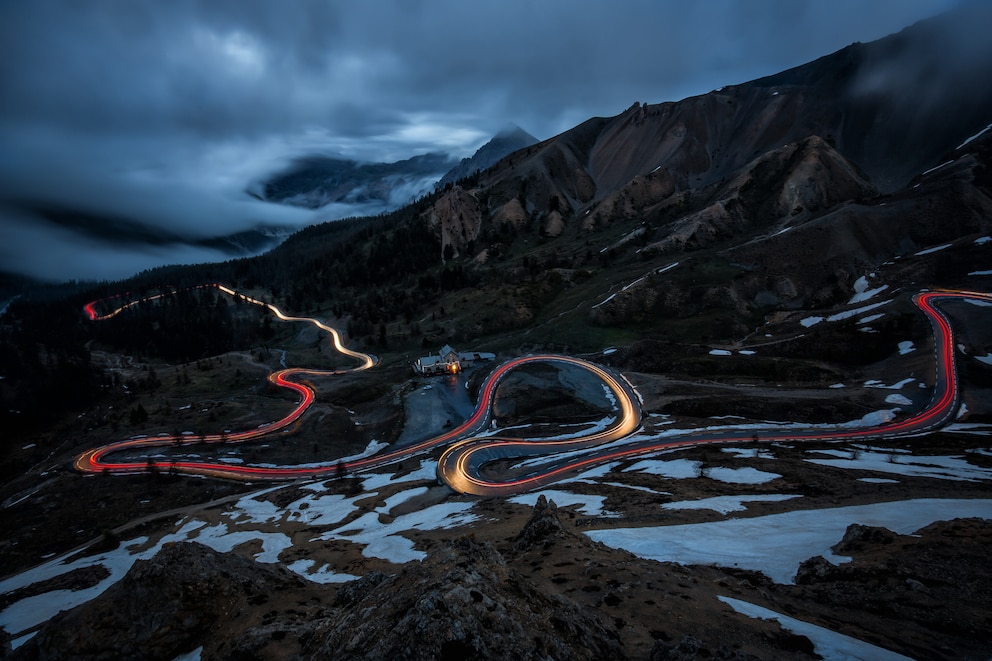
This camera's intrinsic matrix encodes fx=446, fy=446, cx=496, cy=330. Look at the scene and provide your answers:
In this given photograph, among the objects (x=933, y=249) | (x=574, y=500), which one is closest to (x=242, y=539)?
(x=574, y=500)

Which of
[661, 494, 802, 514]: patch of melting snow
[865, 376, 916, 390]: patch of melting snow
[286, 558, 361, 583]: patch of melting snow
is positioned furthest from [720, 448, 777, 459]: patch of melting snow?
[286, 558, 361, 583]: patch of melting snow

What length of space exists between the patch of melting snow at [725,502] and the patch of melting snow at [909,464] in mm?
12717

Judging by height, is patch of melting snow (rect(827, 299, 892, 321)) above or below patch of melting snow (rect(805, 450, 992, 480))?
above

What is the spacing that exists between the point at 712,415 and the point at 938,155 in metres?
182

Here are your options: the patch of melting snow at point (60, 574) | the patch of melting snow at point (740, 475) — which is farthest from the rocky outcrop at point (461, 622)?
the patch of melting snow at point (60, 574)

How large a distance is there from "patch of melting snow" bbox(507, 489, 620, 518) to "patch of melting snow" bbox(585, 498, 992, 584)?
257 inches

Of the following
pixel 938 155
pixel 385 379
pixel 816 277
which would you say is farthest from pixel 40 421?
pixel 938 155

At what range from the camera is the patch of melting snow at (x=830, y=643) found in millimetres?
11797

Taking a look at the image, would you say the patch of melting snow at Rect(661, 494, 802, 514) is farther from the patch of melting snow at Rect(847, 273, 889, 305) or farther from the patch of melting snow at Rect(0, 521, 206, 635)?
the patch of melting snow at Rect(847, 273, 889, 305)

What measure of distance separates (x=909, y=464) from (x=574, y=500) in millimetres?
30896

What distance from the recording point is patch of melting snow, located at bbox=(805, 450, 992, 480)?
36344 millimetres

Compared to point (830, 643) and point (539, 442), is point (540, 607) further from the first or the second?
point (539, 442)

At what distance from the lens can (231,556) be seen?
1998 cm

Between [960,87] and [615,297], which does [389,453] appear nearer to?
[615,297]
